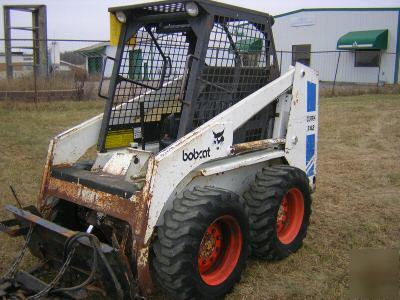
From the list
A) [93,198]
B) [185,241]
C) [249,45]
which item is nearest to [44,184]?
[93,198]

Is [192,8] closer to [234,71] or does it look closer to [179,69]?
[234,71]

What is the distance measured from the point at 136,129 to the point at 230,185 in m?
1.05

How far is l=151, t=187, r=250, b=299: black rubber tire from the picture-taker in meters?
2.92

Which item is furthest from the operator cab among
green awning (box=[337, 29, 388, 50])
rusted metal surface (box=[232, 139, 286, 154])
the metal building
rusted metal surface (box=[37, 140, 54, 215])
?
green awning (box=[337, 29, 388, 50])

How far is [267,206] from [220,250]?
21.4 inches

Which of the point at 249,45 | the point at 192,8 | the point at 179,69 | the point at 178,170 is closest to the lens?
the point at 178,170

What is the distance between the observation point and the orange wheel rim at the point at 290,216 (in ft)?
13.6

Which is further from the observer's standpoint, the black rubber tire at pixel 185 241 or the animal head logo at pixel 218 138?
the animal head logo at pixel 218 138

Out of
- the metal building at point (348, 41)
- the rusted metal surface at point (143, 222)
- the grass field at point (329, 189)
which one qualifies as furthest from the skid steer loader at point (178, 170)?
the metal building at point (348, 41)

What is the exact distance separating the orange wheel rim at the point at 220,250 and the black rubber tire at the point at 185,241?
17cm

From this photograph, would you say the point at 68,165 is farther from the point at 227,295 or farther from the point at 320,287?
the point at 320,287

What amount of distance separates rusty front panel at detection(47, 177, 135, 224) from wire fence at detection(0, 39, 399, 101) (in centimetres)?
108

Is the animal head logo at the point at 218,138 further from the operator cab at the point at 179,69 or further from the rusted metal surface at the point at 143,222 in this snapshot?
the rusted metal surface at the point at 143,222

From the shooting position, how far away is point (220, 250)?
3.47 metres
